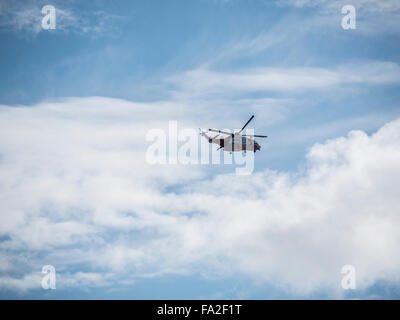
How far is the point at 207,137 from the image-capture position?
127 m
